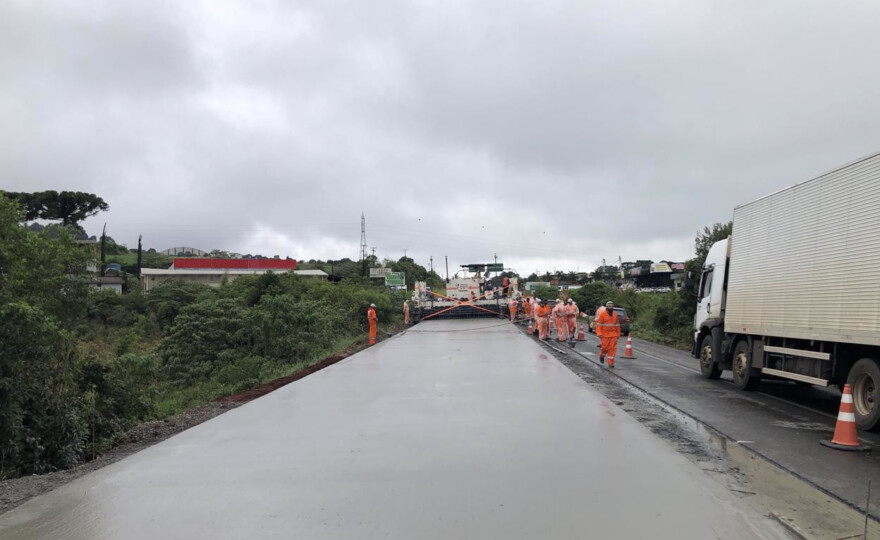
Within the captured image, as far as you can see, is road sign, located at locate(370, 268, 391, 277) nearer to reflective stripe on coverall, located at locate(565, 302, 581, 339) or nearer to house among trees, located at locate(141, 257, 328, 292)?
house among trees, located at locate(141, 257, 328, 292)

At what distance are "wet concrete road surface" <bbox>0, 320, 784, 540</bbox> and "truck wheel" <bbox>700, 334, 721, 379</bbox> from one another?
17.3 ft

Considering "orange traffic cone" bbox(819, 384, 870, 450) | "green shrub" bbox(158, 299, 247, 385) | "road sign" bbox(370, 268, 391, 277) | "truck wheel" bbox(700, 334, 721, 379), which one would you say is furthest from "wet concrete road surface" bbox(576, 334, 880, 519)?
"road sign" bbox(370, 268, 391, 277)

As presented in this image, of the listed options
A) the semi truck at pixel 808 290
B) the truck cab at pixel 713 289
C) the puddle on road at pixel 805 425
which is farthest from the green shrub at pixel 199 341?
the puddle on road at pixel 805 425

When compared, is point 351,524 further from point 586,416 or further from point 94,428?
point 94,428

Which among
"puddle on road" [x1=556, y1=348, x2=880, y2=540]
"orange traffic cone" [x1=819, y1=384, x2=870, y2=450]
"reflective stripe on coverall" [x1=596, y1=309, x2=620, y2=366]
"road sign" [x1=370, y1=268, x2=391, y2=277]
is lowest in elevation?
"puddle on road" [x1=556, y1=348, x2=880, y2=540]

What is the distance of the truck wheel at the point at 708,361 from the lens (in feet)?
45.7

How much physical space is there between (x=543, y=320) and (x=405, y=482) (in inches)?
756

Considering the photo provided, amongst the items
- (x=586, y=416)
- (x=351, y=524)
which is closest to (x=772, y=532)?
(x=351, y=524)

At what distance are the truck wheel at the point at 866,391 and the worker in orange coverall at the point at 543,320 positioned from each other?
15.3m

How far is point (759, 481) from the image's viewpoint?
603 cm

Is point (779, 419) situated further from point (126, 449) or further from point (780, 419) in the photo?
point (126, 449)

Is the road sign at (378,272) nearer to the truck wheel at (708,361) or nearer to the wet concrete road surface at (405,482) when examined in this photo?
the truck wheel at (708,361)

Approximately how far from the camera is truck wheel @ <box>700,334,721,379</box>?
13.9 meters

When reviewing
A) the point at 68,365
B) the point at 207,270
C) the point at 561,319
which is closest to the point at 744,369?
the point at 561,319
